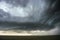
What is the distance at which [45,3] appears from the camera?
0.90 m

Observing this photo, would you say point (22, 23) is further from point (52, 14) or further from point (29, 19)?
point (52, 14)

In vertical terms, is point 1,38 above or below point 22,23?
below

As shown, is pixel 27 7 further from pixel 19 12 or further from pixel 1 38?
pixel 1 38

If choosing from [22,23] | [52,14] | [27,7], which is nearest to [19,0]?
[27,7]

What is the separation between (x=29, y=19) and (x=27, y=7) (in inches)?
4.0

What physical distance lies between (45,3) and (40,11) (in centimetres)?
8

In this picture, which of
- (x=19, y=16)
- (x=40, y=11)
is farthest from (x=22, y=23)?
(x=40, y=11)

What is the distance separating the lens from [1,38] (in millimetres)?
846

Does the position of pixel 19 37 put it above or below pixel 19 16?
below

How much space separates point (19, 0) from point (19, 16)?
134mm

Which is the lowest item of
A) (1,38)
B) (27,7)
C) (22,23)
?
(1,38)

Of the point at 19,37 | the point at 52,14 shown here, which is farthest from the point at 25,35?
the point at 52,14

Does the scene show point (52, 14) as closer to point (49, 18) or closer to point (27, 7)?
point (49, 18)

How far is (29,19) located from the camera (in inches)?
36.0
